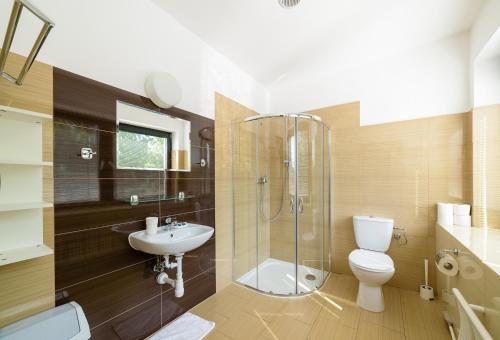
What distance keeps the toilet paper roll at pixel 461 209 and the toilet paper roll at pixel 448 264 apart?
622 millimetres

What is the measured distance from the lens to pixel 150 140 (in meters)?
1.72

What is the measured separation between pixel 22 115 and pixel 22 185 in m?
0.36

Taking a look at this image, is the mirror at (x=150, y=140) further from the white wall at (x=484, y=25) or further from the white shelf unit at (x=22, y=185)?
the white wall at (x=484, y=25)

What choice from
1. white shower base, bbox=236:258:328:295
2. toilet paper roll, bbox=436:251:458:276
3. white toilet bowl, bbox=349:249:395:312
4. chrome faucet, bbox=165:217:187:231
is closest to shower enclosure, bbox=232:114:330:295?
white shower base, bbox=236:258:328:295

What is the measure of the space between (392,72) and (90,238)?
3068 mm

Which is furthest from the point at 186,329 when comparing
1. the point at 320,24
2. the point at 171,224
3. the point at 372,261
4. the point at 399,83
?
the point at 399,83

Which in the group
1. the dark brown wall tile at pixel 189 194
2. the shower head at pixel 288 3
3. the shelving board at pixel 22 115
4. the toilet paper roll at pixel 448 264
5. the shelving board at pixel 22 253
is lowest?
the toilet paper roll at pixel 448 264

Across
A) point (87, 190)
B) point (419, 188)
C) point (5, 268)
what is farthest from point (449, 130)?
point (5, 268)

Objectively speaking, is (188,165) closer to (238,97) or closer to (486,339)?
A: (238,97)

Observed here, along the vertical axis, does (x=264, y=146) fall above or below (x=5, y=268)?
above

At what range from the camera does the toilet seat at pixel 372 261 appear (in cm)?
184

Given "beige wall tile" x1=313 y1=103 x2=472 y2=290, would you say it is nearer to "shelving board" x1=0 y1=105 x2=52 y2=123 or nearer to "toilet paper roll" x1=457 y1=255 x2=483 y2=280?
"toilet paper roll" x1=457 y1=255 x2=483 y2=280

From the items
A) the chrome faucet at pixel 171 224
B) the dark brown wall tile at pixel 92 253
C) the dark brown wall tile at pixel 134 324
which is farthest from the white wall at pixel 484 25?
the dark brown wall tile at pixel 134 324

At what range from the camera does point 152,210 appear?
1702 mm
